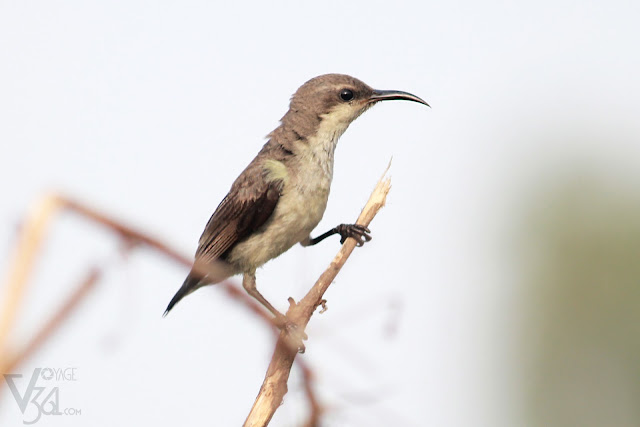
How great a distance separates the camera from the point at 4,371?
2.94 feet

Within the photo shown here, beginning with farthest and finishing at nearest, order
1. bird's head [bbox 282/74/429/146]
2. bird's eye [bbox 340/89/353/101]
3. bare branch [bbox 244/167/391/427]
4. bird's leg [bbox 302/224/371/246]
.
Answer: bird's eye [bbox 340/89/353/101] → bird's head [bbox 282/74/429/146] → bird's leg [bbox 302/224/371/246] → bare branch [bbox 244/167/391/427]

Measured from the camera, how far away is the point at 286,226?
6.09 metres

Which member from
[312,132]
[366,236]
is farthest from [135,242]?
[312,132]

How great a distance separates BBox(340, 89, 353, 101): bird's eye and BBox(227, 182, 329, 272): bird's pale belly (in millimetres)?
1138

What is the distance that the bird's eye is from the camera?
23.1ft

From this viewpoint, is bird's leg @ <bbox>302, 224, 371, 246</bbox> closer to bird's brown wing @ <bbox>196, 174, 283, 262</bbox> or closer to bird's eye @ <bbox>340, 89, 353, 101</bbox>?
bird's brown wing @ <bbox>196, 174, 283, 262</bbox>

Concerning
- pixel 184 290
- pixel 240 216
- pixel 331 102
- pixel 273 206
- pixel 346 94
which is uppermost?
pixel 346 94

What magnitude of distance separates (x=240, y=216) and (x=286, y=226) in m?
0.42

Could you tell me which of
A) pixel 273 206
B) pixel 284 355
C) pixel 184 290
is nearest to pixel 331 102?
pixel 273 206

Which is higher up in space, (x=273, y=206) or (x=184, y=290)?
(x=273, y=206)

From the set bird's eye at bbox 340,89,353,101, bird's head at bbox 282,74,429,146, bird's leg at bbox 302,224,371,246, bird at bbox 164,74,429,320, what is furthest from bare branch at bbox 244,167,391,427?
bird's eye at bbox 340,89,353,101

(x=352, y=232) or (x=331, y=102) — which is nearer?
(x=352, y=232)

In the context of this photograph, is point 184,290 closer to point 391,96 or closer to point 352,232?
point 352,232

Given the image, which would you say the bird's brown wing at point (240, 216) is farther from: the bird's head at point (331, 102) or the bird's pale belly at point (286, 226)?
the bird's head at point (331, 102)
